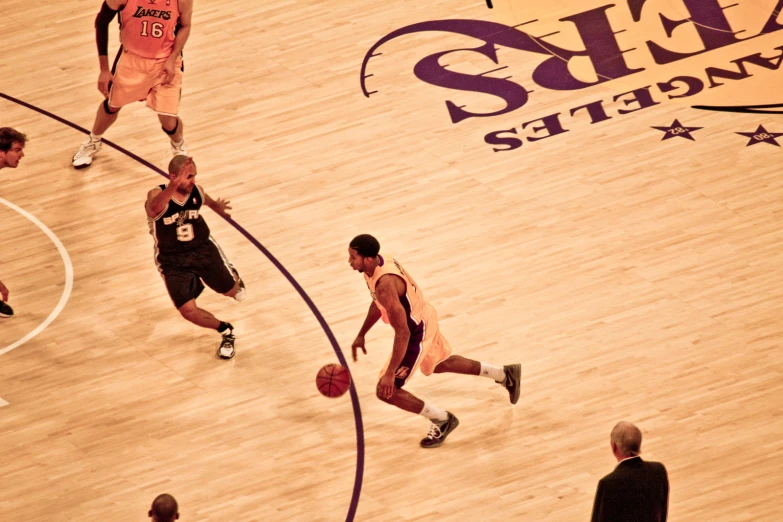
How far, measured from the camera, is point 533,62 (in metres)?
12.4

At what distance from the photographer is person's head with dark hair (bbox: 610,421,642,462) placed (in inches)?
249

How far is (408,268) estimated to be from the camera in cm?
986

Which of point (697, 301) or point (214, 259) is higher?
point (214, 259)

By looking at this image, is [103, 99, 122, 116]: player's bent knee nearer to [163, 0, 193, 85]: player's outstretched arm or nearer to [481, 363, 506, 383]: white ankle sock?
[163, 0, 193, 85]: player's outstretched arm

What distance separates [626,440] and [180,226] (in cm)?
406

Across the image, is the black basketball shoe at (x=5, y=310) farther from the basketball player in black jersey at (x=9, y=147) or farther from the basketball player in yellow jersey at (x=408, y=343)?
the basketball player in yellow jersey at (x=408, y=343)

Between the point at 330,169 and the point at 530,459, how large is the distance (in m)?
4.15

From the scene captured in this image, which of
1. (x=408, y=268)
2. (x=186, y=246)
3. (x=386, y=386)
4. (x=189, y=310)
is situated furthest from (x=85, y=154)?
(x=386, y=386)

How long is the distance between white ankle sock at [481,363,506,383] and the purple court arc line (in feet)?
3.38

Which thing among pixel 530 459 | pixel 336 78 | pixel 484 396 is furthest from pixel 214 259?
pixel 336 78

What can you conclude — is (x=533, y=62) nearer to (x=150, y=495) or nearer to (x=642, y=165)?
(x=642, y=165)

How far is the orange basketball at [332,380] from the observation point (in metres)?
8.28

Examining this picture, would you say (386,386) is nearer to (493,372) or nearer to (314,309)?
(493,372)

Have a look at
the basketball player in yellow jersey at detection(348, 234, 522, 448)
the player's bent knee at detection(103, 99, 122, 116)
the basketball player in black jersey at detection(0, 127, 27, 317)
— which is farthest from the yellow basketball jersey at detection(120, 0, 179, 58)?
the basketball player in yellow jersey at detection(348, 234, 522, 448)
